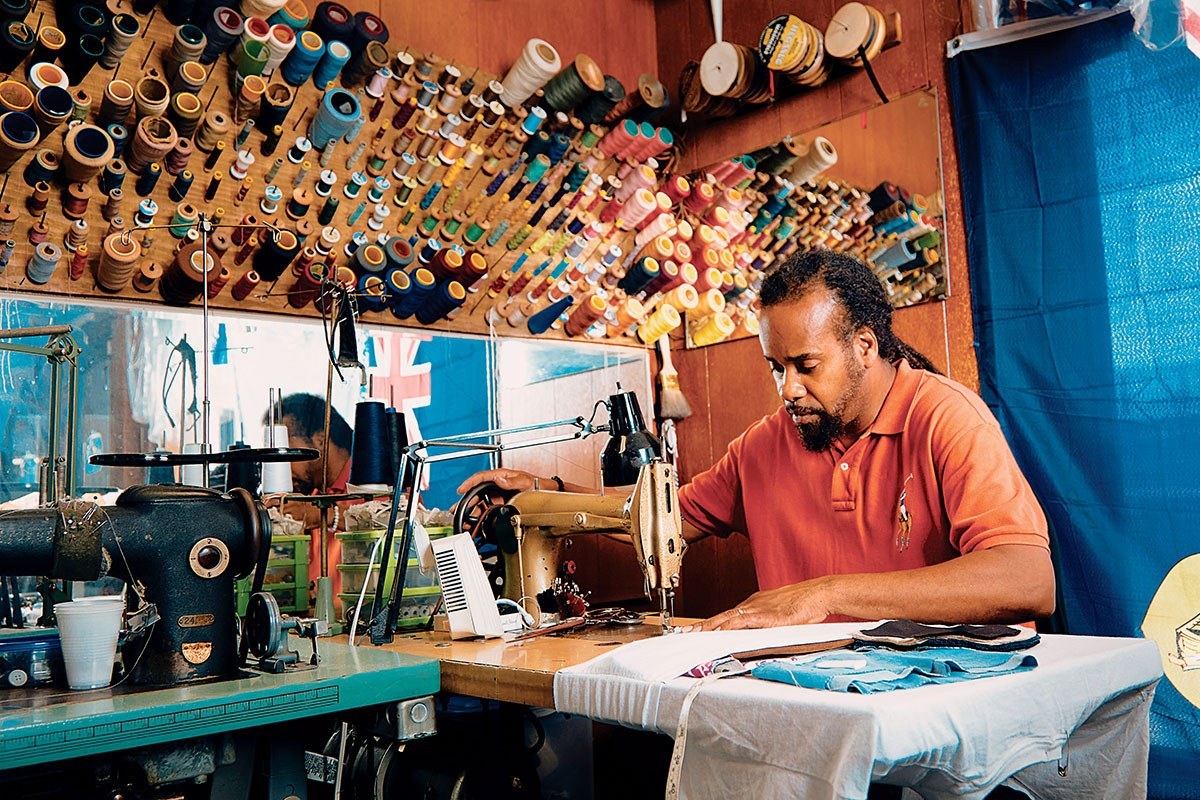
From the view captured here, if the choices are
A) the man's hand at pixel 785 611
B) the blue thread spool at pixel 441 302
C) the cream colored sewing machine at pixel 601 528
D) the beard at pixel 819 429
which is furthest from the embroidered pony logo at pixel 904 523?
the blue thread spool at pixel 441 302

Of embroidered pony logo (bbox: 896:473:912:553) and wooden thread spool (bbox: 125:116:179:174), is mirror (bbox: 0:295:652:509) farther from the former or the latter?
embroidered pony logo (bbox: 896:473:912:553)

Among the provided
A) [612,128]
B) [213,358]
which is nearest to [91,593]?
[213,358]

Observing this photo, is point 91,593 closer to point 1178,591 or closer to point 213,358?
point 213,358

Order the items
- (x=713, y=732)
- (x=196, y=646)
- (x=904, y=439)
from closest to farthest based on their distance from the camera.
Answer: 1. (x=713, y=732)
2. (x=196, y=646)
3. (x=904, y=439)

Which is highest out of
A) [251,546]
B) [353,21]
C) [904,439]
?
[353,21]

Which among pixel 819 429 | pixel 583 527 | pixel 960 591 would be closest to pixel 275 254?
pixel 583 527

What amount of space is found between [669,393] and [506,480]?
1.33 metres

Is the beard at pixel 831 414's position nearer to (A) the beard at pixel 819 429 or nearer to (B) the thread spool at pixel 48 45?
(A) the beard at pixel 819 429

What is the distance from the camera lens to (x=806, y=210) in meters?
3.60

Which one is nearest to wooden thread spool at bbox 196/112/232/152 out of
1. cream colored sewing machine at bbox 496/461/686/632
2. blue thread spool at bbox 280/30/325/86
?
blue thread spool at bbox 280/30/325/86

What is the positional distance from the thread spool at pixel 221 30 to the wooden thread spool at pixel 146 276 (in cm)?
60

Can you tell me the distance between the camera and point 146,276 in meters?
2.63

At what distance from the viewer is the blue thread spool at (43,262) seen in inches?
95.7

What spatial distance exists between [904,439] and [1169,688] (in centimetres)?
106
